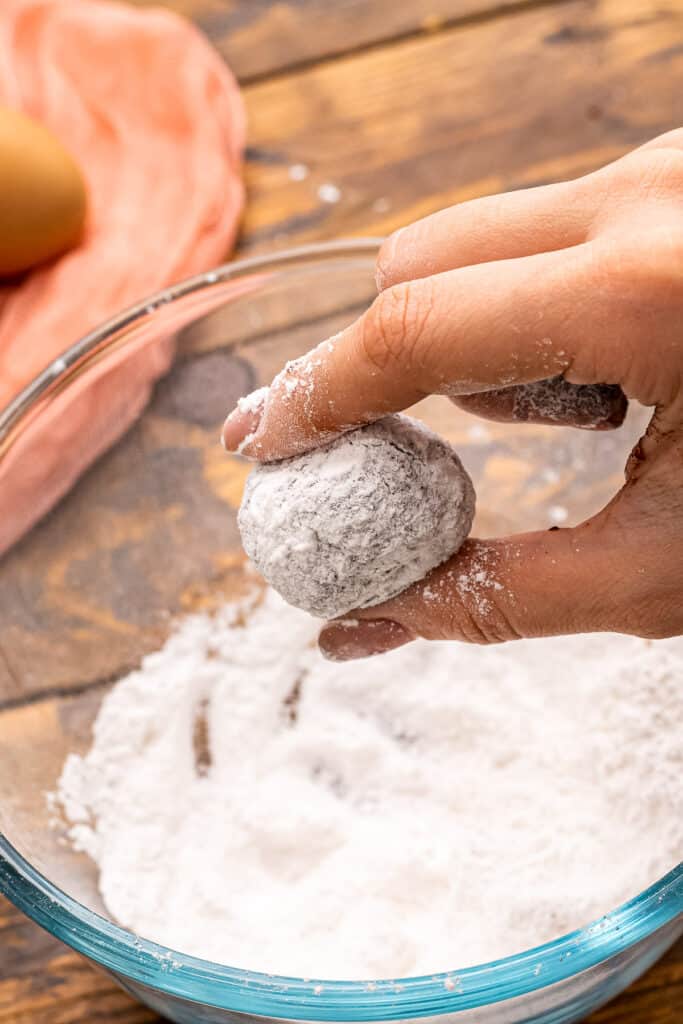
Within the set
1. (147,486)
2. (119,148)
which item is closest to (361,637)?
(147,486)

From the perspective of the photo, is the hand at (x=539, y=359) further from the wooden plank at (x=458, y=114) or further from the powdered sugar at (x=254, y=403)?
the wooden plank at (x=458, y=114)

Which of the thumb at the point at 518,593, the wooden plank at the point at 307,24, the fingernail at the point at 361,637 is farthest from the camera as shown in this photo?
the wooden plank at the point at 307,24

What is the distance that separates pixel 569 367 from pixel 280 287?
52 centimetres

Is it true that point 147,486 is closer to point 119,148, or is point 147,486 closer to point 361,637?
point 361,637

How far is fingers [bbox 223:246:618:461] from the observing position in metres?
0.61

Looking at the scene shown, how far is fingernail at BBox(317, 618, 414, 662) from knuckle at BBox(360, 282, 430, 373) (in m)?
0.24

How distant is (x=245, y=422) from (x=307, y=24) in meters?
1.02

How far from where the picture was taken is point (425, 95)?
1.49 metres

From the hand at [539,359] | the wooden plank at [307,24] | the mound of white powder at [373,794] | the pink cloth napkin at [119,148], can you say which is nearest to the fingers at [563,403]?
the hand at [539,359]

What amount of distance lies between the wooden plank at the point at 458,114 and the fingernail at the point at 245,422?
69 cm

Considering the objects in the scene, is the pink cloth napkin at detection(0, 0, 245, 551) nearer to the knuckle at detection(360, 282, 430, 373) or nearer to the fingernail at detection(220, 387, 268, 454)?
the fingernail at detection(220, 387, 268, 454)

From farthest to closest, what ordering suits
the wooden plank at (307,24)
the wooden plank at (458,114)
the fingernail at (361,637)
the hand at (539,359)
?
the wooden plank at (307,24), the wooden plank at (458,114), the fingernail at (361,637), the hand at (539,359)

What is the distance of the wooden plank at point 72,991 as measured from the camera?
95 cm

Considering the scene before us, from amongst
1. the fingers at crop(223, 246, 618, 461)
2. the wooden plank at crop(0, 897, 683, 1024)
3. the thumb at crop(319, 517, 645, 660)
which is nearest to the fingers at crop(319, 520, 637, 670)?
the thumb at crop(319, 517, 645, 660)
